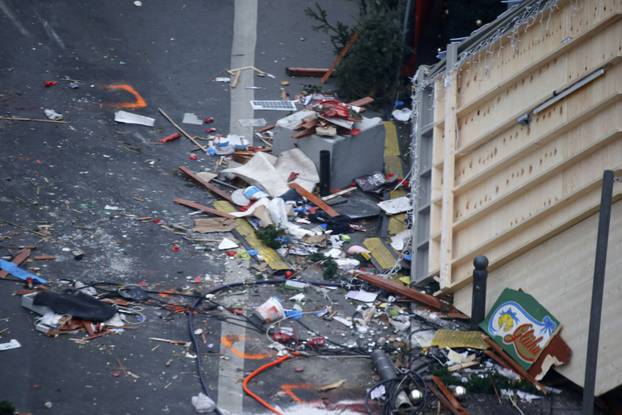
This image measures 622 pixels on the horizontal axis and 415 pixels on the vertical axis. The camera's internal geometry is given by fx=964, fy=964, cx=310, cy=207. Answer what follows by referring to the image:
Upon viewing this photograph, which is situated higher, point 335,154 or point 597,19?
point 597,19

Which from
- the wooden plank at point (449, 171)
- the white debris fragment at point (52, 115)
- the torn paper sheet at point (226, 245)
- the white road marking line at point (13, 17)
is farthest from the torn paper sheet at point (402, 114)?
the white road marking line at point (13, 17)

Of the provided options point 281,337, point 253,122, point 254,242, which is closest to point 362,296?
point 281,337

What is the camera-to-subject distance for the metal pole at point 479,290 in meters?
10.6

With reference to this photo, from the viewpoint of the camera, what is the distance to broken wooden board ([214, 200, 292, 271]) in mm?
12125

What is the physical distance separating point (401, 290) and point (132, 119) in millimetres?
5982

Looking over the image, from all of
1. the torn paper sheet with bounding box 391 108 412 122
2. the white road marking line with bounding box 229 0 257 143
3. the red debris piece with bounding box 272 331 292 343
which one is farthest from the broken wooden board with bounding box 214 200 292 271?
the torn paper sheet with bounding box 391 108 412 122

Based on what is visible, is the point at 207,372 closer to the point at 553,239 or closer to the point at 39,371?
the point at 39,371

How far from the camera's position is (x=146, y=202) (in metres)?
13.3

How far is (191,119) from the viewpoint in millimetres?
15750

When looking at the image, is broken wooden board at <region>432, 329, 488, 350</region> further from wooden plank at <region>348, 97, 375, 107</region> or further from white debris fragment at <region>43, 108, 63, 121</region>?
white debris fragment at <region>43, 108, 63, 121</region>

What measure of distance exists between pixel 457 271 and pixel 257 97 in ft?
21.0

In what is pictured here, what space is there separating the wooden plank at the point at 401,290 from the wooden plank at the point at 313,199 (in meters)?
1.64

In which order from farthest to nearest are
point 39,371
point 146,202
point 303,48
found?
1. point 303,48
2. point 146,202
3. point 39,371

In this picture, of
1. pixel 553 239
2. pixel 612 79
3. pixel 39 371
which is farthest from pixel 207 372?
pixel 612 79
